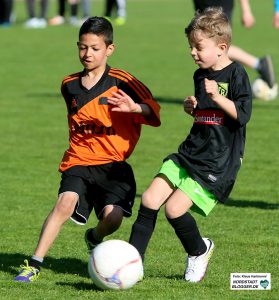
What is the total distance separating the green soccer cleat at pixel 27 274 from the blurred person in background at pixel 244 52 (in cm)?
774

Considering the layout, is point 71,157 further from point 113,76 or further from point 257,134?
point 257,134

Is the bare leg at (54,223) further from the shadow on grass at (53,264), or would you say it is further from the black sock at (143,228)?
the black sock at (143,228)

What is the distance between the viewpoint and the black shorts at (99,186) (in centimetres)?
721

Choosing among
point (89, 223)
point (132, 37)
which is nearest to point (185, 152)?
point (89, 223)

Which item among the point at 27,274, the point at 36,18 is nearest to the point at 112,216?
the point at 27,274

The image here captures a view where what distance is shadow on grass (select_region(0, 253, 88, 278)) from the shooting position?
7.31 metres

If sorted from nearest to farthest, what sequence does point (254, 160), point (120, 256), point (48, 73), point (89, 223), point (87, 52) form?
point (120, 256) < point (87, 52) < point (89, 223) < point (254, 160) < point (48, 73)

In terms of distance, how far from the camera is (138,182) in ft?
35.7

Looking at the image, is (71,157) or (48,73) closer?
(71,157)

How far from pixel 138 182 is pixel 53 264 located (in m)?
3.42

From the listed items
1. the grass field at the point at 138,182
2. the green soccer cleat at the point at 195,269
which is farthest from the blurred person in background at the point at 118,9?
the green soccer cleat at the point at 195,269

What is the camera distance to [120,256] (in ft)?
21.5

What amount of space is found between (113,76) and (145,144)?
5.93m

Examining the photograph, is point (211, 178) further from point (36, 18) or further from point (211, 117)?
point (36, 18)
